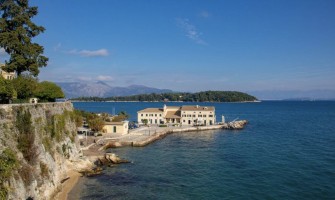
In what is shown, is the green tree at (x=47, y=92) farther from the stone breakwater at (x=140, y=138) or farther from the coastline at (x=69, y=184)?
the stone breakwater at (x=140, y=138)

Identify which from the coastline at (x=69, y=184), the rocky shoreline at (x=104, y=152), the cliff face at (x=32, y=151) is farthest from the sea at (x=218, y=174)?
the cliff face at (x=32, y=151)

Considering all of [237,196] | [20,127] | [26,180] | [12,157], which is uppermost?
[20,127]

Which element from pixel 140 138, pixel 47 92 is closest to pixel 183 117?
pixel 140 138

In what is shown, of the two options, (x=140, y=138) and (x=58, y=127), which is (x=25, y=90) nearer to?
(x=58, y=127)

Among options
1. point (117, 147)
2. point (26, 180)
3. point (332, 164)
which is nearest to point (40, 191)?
point (26, 180)

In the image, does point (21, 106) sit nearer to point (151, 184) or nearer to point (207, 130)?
point (151, 184)

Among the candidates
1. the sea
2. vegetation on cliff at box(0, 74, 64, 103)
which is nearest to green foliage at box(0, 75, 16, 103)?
vegetation on cliff at box(0, 74, 64, 103)

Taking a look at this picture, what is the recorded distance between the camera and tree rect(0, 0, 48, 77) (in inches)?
1433

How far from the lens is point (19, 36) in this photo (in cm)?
3759

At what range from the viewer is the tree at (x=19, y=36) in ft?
119

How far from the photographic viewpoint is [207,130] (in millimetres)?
91062

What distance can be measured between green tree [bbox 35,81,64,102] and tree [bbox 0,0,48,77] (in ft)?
7.59

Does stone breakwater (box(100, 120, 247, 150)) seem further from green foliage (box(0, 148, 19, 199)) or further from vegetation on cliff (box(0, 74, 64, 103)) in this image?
green foliage (box(0, 148, 19, 199))

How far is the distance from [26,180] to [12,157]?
2948 millimetres
